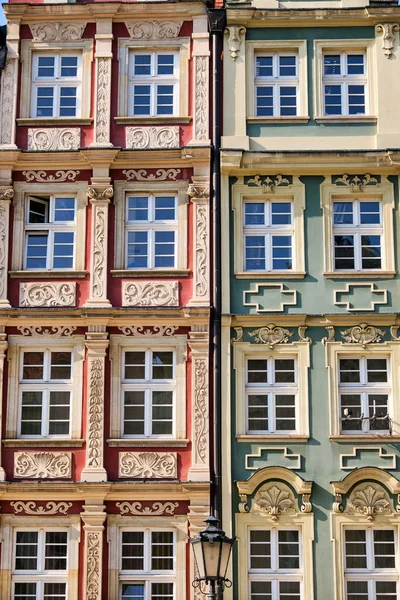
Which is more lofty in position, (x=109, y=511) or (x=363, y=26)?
(x=363, y=26)

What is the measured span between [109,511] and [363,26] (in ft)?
40.5

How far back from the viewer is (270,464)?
23.0 m

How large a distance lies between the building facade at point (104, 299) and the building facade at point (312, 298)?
89 centimetres

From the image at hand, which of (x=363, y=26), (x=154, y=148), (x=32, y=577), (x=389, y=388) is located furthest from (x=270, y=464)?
(x=363, y=26)

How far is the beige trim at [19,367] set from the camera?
77.0 ft

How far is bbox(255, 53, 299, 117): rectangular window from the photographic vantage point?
2528 cm

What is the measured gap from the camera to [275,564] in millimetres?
22594

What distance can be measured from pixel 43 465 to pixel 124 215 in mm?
Answer: 5764

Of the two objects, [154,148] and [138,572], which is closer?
[138,572]

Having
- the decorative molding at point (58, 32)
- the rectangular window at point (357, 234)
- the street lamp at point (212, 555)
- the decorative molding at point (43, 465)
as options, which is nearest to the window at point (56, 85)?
the decorative molding at point (58, 32)

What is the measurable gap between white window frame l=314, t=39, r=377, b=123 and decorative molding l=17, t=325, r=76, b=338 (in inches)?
287

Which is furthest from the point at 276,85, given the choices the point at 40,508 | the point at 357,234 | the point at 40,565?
the point at 40,565

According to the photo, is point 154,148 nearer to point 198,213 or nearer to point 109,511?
point 198,213

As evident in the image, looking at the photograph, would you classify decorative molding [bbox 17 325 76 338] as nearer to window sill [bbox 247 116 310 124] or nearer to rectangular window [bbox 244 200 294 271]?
rectangular window [bbox 244 200 294 271]
